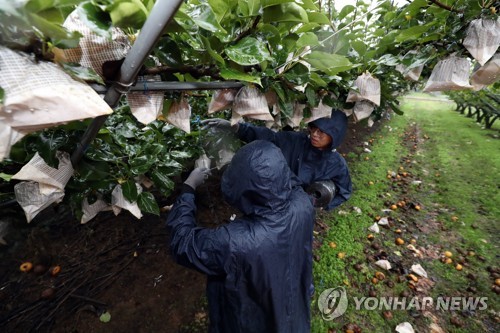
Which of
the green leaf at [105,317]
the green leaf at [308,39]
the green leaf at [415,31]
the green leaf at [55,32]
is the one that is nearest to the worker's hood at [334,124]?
the green leaf at [415,31]

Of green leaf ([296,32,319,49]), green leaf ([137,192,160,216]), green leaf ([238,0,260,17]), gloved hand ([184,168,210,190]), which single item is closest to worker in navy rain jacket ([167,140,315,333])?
green leaf ([137,192,160,216])

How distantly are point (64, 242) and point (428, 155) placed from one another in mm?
10042

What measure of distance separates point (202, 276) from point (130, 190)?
1955 millimetres

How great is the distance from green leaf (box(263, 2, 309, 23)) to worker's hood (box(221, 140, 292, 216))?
2.30 ft

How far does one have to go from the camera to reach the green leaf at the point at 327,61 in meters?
1.19

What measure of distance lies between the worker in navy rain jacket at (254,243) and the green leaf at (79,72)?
35.0 inches

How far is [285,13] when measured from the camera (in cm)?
96

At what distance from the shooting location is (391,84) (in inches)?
108

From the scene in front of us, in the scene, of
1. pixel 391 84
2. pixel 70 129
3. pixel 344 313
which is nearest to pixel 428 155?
pixel 391 84

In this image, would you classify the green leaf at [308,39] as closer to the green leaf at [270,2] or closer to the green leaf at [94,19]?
the green leaf at [270,2]

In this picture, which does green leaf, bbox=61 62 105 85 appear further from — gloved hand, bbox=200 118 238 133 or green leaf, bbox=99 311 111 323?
green leaf, bbox=99 311 111 323

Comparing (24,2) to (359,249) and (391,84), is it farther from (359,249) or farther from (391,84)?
(359,249)

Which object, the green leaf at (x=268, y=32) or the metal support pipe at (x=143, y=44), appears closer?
the metal support pipe at (x=143, y=44)

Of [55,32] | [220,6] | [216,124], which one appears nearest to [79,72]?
[55,32]
